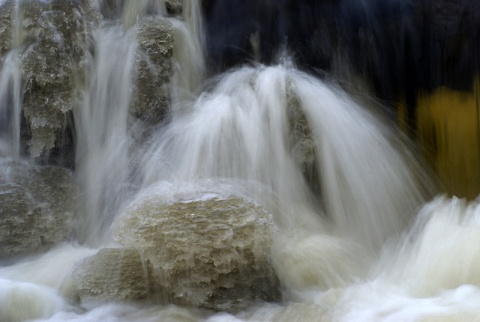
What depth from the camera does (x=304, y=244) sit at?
3244mm

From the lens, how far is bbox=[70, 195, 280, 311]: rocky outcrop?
9.27 ft

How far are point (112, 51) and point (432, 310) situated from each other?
296 centimetres

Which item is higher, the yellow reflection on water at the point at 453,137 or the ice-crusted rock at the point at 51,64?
the ice-crusted rock at the point at 51,64

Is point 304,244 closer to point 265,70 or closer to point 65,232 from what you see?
point 265,70

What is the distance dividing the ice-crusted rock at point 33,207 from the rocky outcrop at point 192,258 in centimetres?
96

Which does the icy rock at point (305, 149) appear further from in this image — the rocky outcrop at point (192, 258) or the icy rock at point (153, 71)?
the icy rock at point (153, 71)

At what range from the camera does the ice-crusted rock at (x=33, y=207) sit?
3.79 metres

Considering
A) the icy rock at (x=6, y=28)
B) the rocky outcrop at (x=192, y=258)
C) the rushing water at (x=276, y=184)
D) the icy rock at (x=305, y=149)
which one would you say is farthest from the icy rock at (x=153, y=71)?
the rocky outcrop at (x=192, y=258)

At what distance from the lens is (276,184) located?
3.58 metres

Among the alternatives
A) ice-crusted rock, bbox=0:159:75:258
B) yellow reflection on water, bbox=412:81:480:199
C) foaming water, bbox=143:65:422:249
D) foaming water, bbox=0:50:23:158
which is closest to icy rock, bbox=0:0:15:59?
foaming water, bbox=0:50:23:158

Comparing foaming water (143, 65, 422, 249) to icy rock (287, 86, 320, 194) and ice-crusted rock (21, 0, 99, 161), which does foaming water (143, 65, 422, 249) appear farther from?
ice-crusted rock (21, 0, 99, 161)

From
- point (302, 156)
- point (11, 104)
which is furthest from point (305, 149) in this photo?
point (11, 104)

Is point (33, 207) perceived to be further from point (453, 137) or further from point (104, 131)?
point (453, 137)

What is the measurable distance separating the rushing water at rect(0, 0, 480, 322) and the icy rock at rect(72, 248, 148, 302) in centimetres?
5
